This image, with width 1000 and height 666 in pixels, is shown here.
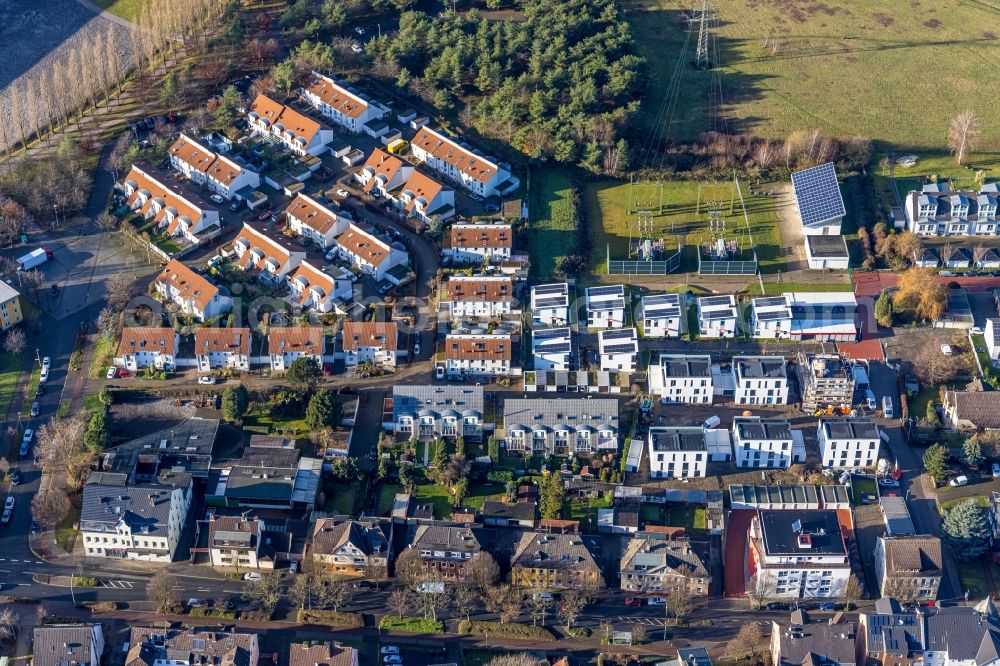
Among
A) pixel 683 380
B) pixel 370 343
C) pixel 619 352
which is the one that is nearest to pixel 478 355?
pixel 370 343

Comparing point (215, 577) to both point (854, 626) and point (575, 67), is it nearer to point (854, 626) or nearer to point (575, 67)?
point (854, 626)

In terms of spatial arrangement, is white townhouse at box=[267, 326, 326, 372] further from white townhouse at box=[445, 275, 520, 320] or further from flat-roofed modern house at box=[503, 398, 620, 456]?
flat-roofed modern house at box=[503, 398, 620, 456]

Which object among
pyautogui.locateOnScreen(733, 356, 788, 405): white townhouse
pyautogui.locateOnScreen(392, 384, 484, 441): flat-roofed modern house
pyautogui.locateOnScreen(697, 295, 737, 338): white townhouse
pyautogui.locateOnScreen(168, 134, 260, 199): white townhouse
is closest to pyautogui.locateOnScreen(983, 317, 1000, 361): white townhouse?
A: pyautogui.locateOnScreen(733, 356, 788, 405): white townhouse

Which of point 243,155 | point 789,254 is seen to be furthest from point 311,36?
point 789,254

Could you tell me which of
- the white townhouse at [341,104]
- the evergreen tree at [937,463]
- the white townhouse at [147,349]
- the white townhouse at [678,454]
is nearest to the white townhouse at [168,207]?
the white townhouse at [147,349]

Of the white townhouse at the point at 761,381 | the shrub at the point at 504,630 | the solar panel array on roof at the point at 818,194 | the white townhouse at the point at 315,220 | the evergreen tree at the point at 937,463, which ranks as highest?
the solar panel array on roof at the point at 818,194

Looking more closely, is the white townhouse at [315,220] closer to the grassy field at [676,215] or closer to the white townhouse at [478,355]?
the white townhouse at [478,355]
